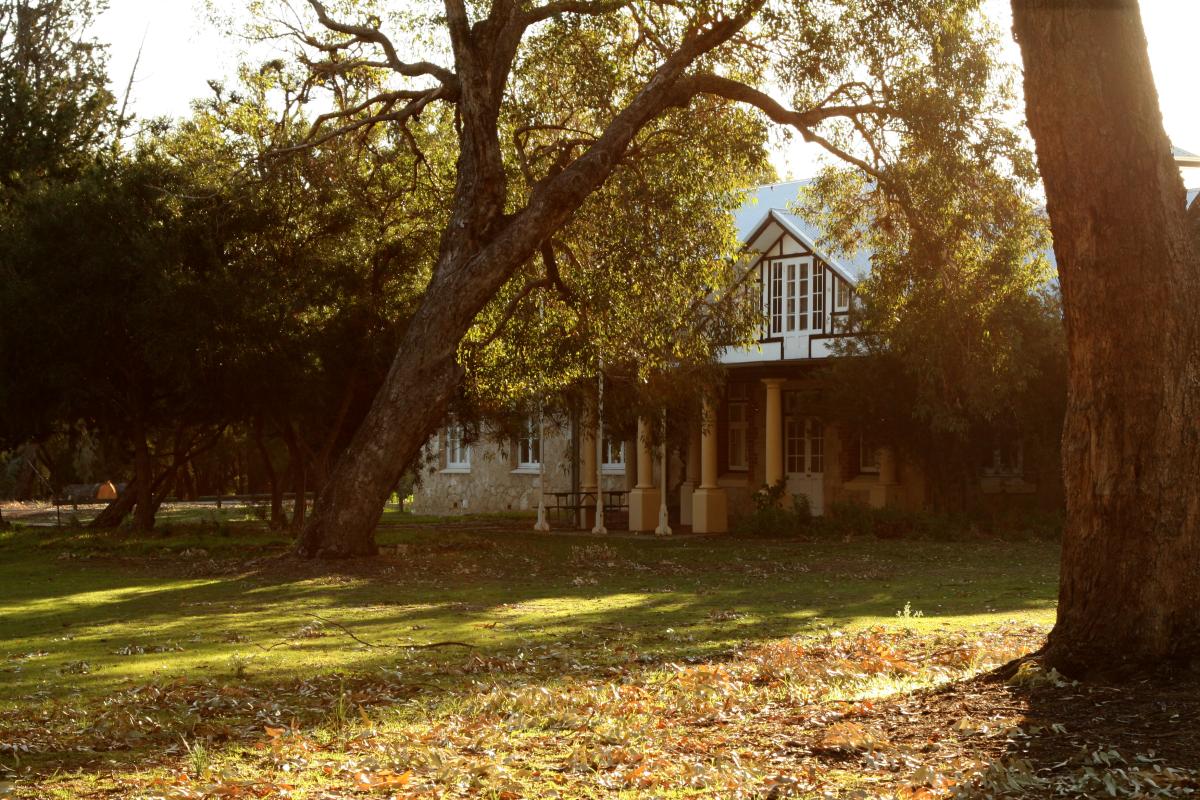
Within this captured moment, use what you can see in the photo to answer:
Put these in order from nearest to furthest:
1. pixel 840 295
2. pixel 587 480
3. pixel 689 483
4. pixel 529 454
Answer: pixel 840 295 < pixel 689 483 < pixel 587 480 < pixel 529 454

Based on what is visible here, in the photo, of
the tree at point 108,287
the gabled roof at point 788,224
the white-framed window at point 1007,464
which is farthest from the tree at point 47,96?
the white-framed window at point 1007,464

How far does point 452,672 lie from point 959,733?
3.89 m

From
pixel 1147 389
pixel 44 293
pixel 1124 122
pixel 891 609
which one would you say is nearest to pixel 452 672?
pixel 1147 389

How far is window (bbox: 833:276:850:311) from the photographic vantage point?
2853 cm

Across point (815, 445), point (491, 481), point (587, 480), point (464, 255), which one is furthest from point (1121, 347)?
point (491, 481)

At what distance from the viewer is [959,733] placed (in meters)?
5.70

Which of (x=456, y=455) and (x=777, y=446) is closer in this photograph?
(x=777, y=446)

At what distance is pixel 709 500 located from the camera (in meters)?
30.2

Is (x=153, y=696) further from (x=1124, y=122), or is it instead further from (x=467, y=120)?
(x=467, y=120)

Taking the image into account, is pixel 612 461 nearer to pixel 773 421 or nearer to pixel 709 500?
pixel 709 500

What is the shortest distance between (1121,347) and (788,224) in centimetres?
2296

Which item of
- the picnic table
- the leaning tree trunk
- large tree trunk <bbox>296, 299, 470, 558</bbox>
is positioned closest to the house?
the picnic table

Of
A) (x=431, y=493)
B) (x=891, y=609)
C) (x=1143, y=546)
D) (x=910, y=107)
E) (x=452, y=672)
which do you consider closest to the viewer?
(x=1143, y=546)

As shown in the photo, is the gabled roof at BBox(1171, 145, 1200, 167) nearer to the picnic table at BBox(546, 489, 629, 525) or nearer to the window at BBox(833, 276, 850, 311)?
the window at BBox(833, 276, 850, 311)
